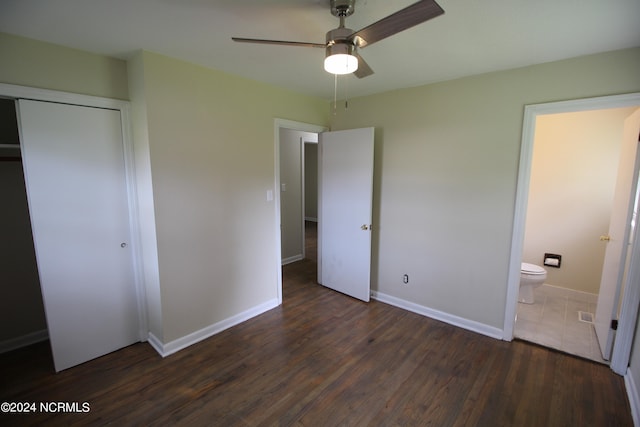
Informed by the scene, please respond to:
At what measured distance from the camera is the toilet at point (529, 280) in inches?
126

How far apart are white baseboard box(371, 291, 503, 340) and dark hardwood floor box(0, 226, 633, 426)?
0.09 meters

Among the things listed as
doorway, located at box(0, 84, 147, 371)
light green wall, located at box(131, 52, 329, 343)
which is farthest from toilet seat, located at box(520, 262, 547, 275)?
doorway, located at box(0, 84, 147, 371)

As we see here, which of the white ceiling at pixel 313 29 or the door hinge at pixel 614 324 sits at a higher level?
the white ceiling at pixel 313 29

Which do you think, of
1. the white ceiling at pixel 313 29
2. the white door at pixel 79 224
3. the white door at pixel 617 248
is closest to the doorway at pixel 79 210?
the white door at pixel 79 224

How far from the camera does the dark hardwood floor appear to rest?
1.81 m

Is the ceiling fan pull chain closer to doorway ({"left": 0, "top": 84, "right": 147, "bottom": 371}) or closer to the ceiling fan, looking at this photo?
the ceiling fan

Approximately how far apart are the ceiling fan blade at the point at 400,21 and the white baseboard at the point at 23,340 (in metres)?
3.42

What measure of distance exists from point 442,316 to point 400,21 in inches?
105

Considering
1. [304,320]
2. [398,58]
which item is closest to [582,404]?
[304,320]

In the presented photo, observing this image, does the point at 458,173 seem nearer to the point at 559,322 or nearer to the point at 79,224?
the point at 559,322

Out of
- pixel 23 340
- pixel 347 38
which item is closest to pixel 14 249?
pixel 23 340

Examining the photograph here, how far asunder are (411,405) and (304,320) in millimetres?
1315

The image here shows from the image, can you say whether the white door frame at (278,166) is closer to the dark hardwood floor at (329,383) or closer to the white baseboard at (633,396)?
the dark hardwood floor at (329,383)

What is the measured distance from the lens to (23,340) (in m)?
2.47
